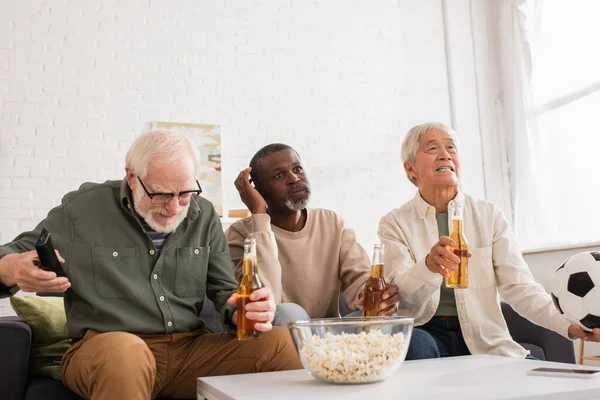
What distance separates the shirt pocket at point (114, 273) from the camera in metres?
1.84

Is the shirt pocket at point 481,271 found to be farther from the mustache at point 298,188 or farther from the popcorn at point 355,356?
the popcorn at point 355,356

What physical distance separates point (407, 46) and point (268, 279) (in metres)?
3.80

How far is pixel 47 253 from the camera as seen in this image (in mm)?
1537

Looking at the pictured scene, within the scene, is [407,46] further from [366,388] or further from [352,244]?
[366,388]

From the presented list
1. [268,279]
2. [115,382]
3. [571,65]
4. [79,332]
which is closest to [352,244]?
[268,279]

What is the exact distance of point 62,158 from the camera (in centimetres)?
447

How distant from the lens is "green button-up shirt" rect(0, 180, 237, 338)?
1.82m

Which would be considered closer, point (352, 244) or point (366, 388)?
point (366, 388)

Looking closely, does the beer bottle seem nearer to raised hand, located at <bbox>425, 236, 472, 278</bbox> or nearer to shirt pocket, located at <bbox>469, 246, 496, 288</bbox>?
raised hand, located at <bbox>425, 236, 472, 278</bbox>

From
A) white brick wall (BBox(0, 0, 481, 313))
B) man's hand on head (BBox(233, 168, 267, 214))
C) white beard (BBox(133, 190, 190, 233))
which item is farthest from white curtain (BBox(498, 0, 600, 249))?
white beard (BBox(133, 190, 190, 233))

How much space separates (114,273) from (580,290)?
131cm

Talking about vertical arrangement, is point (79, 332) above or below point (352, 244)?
below

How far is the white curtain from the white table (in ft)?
10.7

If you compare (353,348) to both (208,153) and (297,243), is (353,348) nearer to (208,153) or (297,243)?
(297,243)
